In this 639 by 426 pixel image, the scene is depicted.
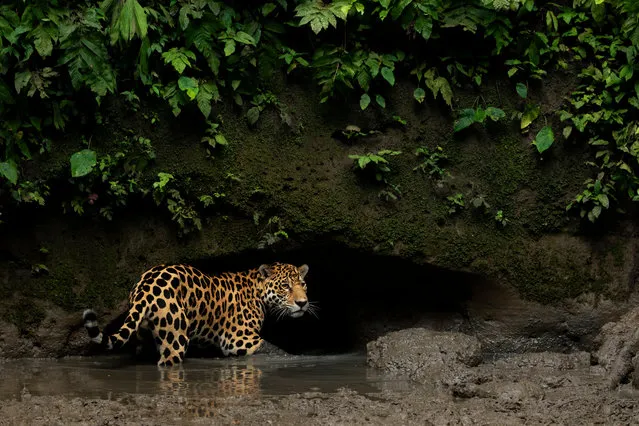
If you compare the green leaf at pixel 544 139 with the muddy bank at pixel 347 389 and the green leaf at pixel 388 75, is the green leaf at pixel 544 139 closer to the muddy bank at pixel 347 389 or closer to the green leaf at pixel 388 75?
the green leaf at pixel 388 75

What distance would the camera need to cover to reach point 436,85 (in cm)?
974

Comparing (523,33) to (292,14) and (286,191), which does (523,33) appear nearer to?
(292,14)

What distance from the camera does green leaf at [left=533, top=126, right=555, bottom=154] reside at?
9758 mm

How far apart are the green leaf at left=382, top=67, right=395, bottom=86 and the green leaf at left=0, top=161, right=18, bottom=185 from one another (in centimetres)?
402

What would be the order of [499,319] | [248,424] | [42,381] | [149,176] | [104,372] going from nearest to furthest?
[248,424]
[42,381]
[104,372]
[149,176]
[499,319]

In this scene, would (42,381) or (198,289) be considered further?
(198,289)

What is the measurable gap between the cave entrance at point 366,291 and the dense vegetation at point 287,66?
1.14 metres

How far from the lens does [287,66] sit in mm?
9773

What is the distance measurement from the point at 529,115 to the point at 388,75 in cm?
172

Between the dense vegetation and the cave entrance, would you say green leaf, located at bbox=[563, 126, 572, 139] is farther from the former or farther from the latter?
the cave entrance

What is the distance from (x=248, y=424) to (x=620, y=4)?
6418 millimetres

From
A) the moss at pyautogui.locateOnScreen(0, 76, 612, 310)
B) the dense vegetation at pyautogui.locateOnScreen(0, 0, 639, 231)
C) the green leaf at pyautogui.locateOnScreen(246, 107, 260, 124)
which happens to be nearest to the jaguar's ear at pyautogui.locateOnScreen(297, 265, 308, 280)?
the moss at pyautogui.locateOnScreen(0, 76, 612, 310)

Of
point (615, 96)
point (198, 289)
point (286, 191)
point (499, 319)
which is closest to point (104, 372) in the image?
point (198, 289)

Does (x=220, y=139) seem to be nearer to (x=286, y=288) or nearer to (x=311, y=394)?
(x=286, y=288)
